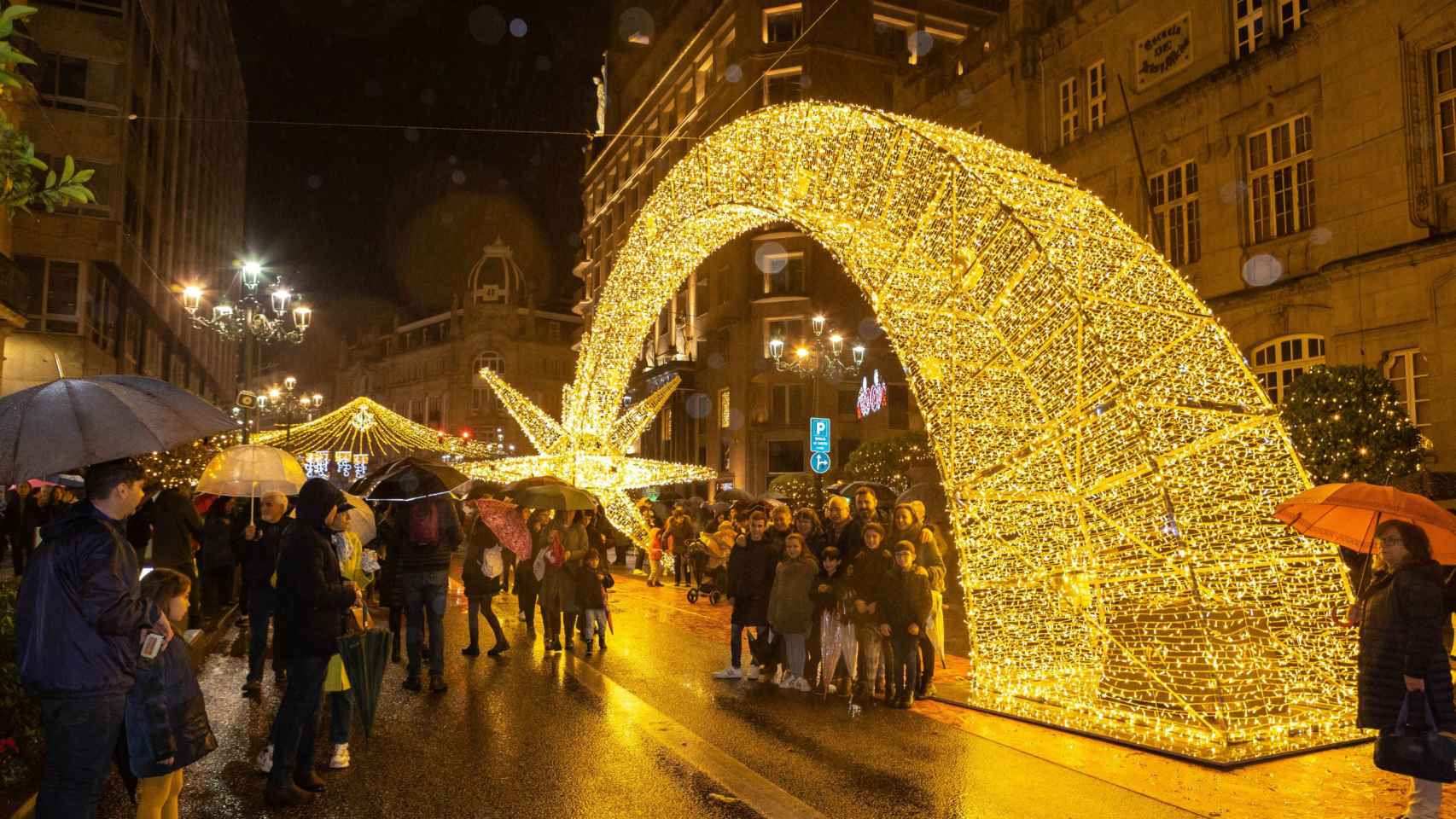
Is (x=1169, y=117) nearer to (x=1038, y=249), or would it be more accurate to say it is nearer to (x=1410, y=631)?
(x=1038, y=249)

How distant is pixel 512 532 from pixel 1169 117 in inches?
703

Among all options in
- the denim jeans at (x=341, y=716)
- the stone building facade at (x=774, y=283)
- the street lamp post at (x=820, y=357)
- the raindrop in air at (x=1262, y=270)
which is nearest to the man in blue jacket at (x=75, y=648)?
the denim jeans at (x=341, y=716)

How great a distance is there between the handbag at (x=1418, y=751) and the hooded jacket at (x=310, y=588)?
576 cm

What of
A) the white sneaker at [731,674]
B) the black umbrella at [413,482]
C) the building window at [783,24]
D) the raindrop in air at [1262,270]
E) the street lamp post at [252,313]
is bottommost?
the white sneaker at [731,674]

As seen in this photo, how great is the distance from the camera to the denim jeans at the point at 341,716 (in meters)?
6.68

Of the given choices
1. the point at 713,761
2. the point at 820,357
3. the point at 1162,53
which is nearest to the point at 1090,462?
the point at 713,761

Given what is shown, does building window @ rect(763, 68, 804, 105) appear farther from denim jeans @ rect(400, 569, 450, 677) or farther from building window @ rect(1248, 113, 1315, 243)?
denim jeans @ rect(400, 569, 450, 677)

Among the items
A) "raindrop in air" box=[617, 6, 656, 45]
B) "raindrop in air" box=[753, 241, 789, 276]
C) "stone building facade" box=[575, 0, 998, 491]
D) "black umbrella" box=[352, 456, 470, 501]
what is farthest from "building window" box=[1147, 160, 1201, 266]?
"raindrop in air" box=[617, 6, 656, 45]

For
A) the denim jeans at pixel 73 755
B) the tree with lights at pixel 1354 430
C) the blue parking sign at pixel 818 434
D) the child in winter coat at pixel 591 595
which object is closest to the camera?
the denim jeans at pixel 73 755

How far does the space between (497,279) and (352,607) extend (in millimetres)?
86346

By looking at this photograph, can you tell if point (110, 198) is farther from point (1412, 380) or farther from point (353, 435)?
point (1412, 380)

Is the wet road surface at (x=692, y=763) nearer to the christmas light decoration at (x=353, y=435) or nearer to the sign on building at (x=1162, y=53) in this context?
the christmas light decoration at (x=353, y=435)

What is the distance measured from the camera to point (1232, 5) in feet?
70.0

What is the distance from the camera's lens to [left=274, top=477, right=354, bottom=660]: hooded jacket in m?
5.94
